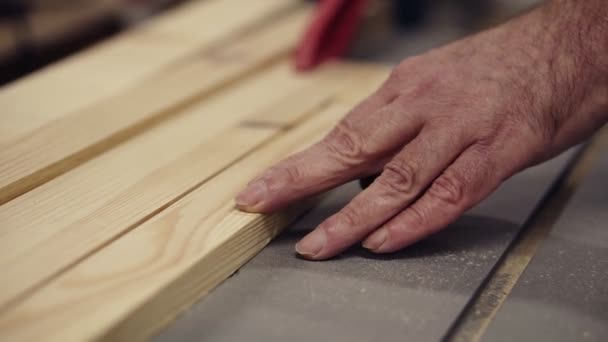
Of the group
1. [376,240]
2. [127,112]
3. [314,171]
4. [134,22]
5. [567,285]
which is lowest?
[567,285]

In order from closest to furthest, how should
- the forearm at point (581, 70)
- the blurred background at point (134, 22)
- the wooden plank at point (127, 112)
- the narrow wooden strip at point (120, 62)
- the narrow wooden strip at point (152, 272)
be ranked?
the narrow wooden strip at point (152, 272), the forearm at point (581, 70), the wooden plank at point (127, 112), the narrow wooden strip at point (120, 62), the blurred background at point (134, 22)

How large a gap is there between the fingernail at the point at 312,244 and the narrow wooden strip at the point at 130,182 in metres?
0.23

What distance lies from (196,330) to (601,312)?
0.51 meters

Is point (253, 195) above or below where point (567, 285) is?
above

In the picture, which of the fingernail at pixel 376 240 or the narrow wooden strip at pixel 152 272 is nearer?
the narrow wooden strip at pixel 152 272

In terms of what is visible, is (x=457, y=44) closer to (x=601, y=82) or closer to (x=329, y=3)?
(x=601, y=82)

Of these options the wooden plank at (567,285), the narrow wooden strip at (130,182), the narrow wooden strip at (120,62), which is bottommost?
the wooden plank at (567,285)

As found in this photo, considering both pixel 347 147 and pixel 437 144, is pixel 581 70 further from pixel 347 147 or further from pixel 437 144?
pixel 347 147

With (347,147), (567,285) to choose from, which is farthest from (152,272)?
(567,285)

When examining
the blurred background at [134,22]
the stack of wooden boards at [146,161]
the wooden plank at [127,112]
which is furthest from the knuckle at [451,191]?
the blurred background at [134,22]

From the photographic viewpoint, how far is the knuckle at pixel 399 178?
1021 mm

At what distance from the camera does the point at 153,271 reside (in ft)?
3.00

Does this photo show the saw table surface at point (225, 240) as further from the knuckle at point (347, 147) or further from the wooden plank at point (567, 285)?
the knuckle at point (347, 147)

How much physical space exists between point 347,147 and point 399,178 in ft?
0.32
